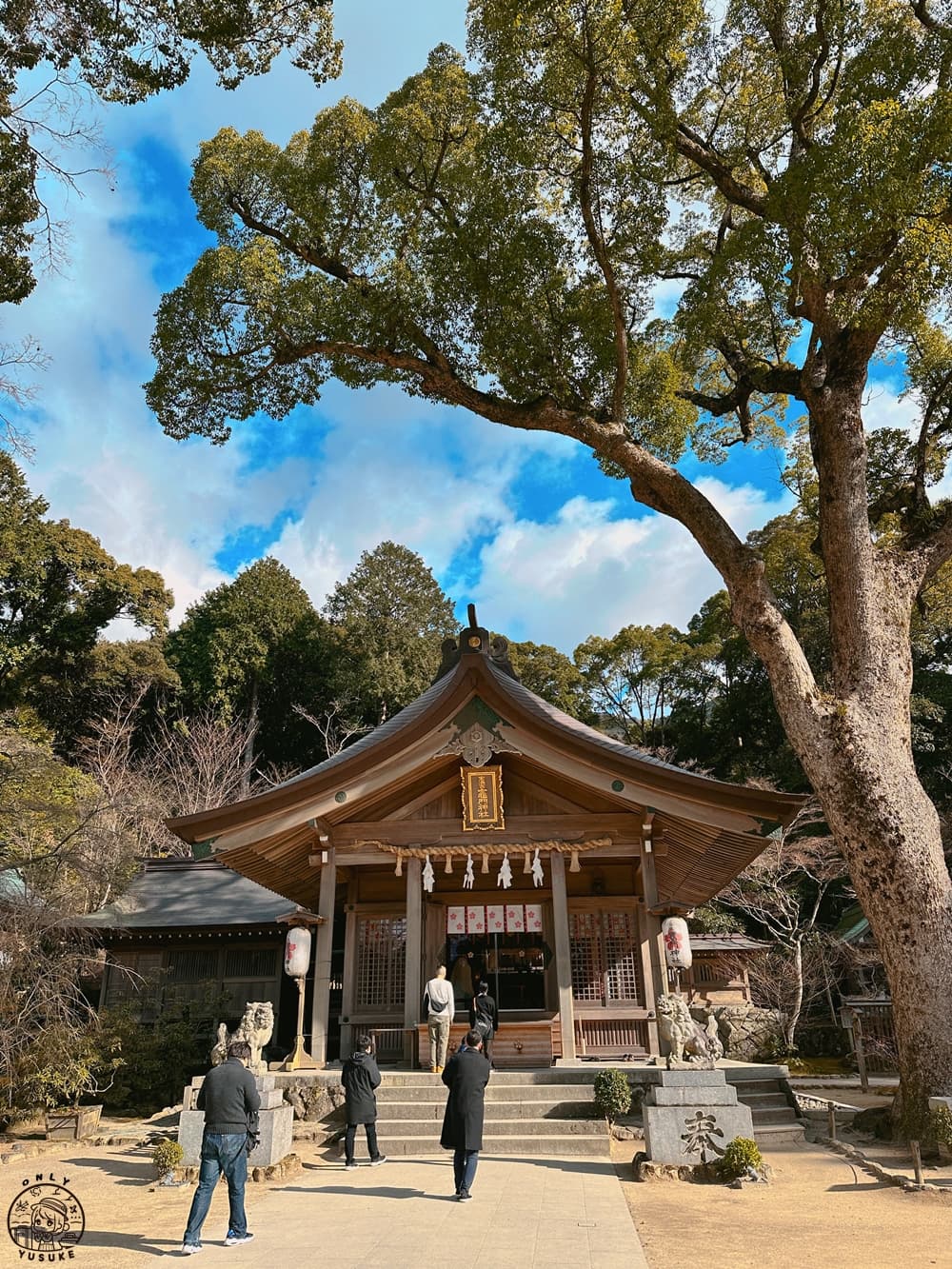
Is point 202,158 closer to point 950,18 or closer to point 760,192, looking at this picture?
point 760,192

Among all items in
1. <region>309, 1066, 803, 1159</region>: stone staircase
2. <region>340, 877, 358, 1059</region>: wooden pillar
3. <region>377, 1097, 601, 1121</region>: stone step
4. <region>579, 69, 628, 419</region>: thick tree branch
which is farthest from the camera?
<region>340, 877, 358, 1059</region>: wooden pillar

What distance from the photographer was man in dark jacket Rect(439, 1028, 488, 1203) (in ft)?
21.7

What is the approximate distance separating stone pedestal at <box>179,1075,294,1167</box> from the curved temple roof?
385cm

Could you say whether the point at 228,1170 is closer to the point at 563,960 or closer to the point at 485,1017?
the point at 485,1017

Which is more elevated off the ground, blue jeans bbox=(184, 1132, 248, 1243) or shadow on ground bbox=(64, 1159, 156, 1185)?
blue jeans bbox=(184, 1132, 248, 1243)

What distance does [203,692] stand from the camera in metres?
33.4

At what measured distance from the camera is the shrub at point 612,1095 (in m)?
9.18

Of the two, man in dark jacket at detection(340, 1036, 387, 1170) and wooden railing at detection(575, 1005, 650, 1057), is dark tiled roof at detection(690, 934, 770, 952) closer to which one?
wooden railing at detection(575, 1005, 650, 1057)

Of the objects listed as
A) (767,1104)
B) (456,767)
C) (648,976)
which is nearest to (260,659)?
(456,767)

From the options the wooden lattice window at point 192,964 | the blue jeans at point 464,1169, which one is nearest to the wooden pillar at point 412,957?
the blue jeans at point 464,1169

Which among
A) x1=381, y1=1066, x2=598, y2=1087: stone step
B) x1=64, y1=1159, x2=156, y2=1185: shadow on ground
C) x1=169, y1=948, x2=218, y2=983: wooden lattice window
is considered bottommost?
x1=64, y1=1159, x2=156, y2=1185: shadow on ground

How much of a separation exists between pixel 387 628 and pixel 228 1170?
31.9 meters

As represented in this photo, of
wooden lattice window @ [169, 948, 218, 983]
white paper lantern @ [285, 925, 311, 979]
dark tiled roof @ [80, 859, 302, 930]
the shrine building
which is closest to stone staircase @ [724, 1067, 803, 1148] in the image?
the shrine building

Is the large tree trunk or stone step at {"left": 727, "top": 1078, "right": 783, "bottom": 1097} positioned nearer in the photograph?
the large tree trunk
